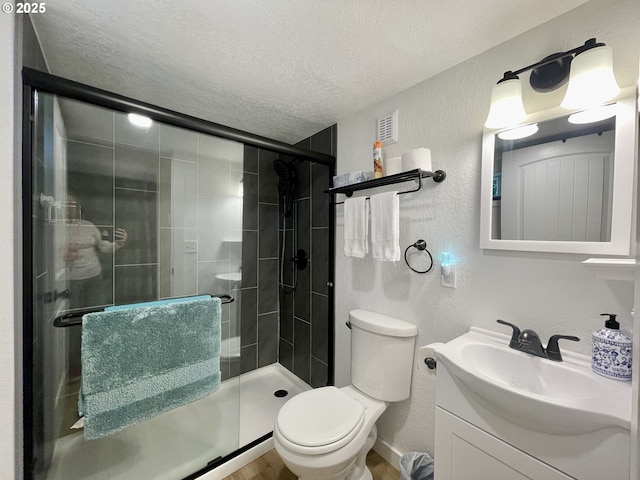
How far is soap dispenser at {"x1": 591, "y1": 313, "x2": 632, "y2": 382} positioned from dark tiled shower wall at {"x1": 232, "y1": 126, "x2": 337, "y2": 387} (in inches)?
56.5

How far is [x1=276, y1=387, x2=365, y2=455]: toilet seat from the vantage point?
1.12m

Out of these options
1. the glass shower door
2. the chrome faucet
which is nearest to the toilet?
the chrome faucet

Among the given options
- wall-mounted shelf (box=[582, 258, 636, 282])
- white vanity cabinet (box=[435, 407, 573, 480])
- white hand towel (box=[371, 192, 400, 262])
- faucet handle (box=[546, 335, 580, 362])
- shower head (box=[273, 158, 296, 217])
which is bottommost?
white vanity cabinet (box=[435, 407, 573, 480])

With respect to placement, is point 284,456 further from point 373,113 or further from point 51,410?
point 373,113

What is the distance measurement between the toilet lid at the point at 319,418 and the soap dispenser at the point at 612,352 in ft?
3.14

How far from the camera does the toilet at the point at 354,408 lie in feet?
3.65

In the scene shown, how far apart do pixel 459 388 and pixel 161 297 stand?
1509 millimetres

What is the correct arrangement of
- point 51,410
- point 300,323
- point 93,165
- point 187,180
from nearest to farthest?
1. point 51,410
2. point 93,165
3. point 187,180
4. point 300,323

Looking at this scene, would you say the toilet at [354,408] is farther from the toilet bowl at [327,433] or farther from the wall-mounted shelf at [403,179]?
the wall-mounted shelf at [403,179]

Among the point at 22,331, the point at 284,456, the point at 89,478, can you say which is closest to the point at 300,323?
the point at 284,456

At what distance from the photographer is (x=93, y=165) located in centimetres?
143

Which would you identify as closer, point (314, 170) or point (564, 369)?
point (564, 369)

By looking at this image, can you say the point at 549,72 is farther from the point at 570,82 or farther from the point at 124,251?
the point at 124,251

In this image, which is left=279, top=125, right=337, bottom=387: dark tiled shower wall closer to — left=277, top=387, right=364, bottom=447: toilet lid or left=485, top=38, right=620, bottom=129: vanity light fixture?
left=277, top=387, right=364, bottom=447: toilet lid
